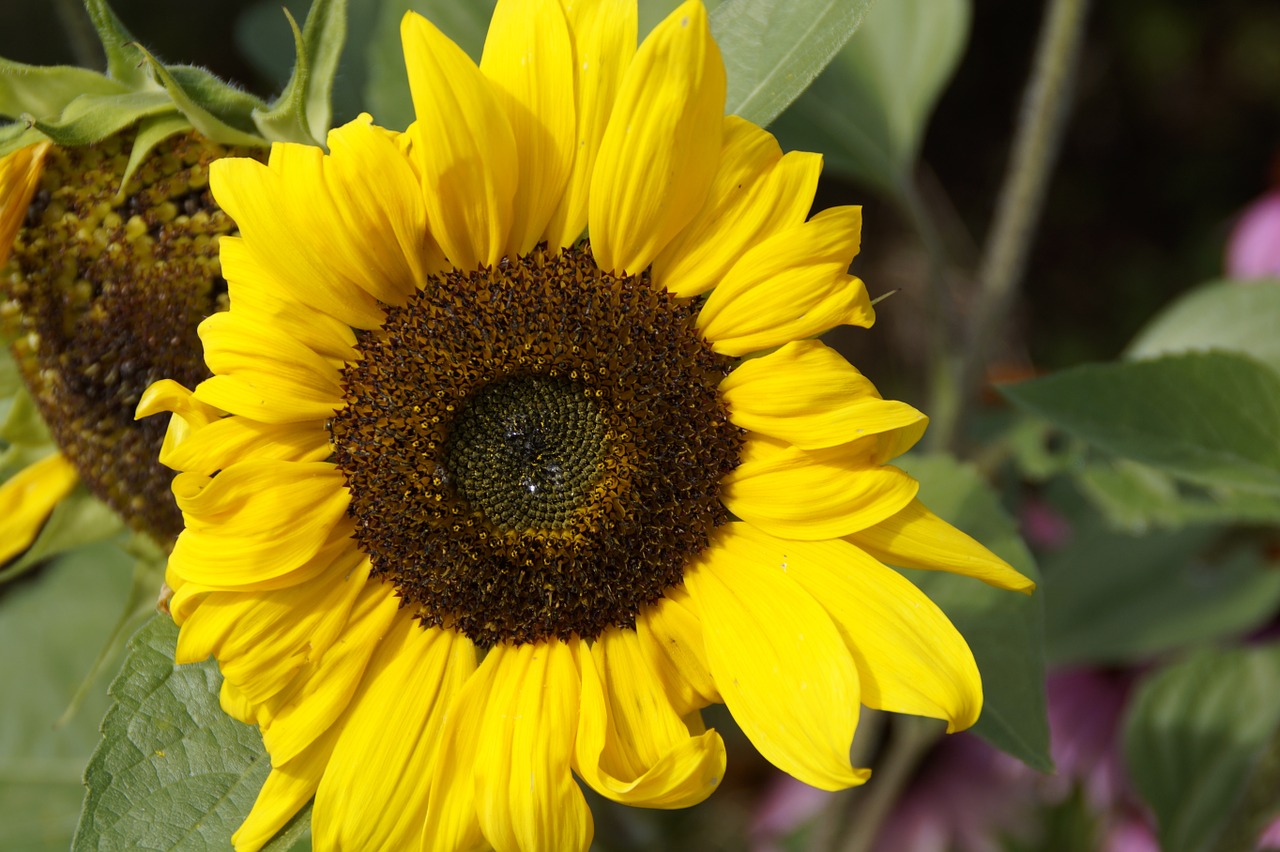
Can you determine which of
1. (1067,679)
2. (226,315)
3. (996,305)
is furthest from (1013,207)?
(226,315)

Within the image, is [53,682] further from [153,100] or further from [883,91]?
[883,91]

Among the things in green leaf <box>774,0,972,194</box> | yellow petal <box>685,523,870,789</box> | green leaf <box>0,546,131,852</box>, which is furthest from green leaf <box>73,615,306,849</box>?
green leaf <box>774,0,972,194</box>

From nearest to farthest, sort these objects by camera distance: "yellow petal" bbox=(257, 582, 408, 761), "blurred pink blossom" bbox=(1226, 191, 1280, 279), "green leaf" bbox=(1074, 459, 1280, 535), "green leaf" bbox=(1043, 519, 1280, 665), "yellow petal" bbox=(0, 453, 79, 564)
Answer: "yellow petal" bbox=(257, 582, 408, 761) < "yellow petal" bbox=(0, 453, 79, 564) < "green leaf" bbox=(1074, 459, 1280, 535) < "green leaf" bbox=(1043, 519, 1280, 665) < "blurred pink blossom" bbox=(1226, 191, 1280, 279)

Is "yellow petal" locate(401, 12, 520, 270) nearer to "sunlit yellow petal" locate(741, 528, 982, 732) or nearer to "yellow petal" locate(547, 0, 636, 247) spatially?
"yellow petal" locate(547, 0, 636, 247)

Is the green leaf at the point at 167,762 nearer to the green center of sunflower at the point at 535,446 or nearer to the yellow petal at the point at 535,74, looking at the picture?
the green center of sunflower at the point at 535,446

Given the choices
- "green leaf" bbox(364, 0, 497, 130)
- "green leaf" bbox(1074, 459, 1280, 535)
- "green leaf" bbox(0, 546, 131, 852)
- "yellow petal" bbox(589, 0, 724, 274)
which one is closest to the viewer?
"yellow petal" bbox(589, 0, 724, 274)
